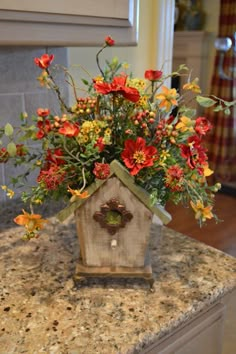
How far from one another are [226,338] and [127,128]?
167cm

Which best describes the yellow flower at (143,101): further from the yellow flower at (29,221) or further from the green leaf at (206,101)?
the yellow flower at (29,221)

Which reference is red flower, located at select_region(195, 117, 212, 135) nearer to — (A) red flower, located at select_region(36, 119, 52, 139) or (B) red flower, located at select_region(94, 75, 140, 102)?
(B) red flower, located at select_region(94, 75, 140, 102)

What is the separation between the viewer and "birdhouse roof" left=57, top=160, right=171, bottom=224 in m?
0.67

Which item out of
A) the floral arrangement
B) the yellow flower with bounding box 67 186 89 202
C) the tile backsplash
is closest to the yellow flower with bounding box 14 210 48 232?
the floral arrangement

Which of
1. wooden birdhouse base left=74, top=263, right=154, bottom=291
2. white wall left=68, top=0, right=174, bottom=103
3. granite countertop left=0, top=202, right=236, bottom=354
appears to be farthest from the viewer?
white wall left=68, top=0, right=174, bottom=103

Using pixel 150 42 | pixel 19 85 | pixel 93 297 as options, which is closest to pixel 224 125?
pixel 150 42

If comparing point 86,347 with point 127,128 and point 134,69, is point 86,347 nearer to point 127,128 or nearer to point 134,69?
point 127,128

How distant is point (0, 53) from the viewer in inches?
41.2

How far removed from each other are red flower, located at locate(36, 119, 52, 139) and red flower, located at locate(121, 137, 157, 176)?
0.15m

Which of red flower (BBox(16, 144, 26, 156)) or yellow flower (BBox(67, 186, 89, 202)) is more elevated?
red flower (BBox(16, 144, 26, 156))

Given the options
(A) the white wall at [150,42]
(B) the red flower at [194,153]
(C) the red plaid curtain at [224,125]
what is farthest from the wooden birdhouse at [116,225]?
(C) the red plaid curtain at [224,125]

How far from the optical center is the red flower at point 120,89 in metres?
0.61

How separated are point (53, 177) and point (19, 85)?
1.85 feet

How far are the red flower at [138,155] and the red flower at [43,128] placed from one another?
0.15 metres
